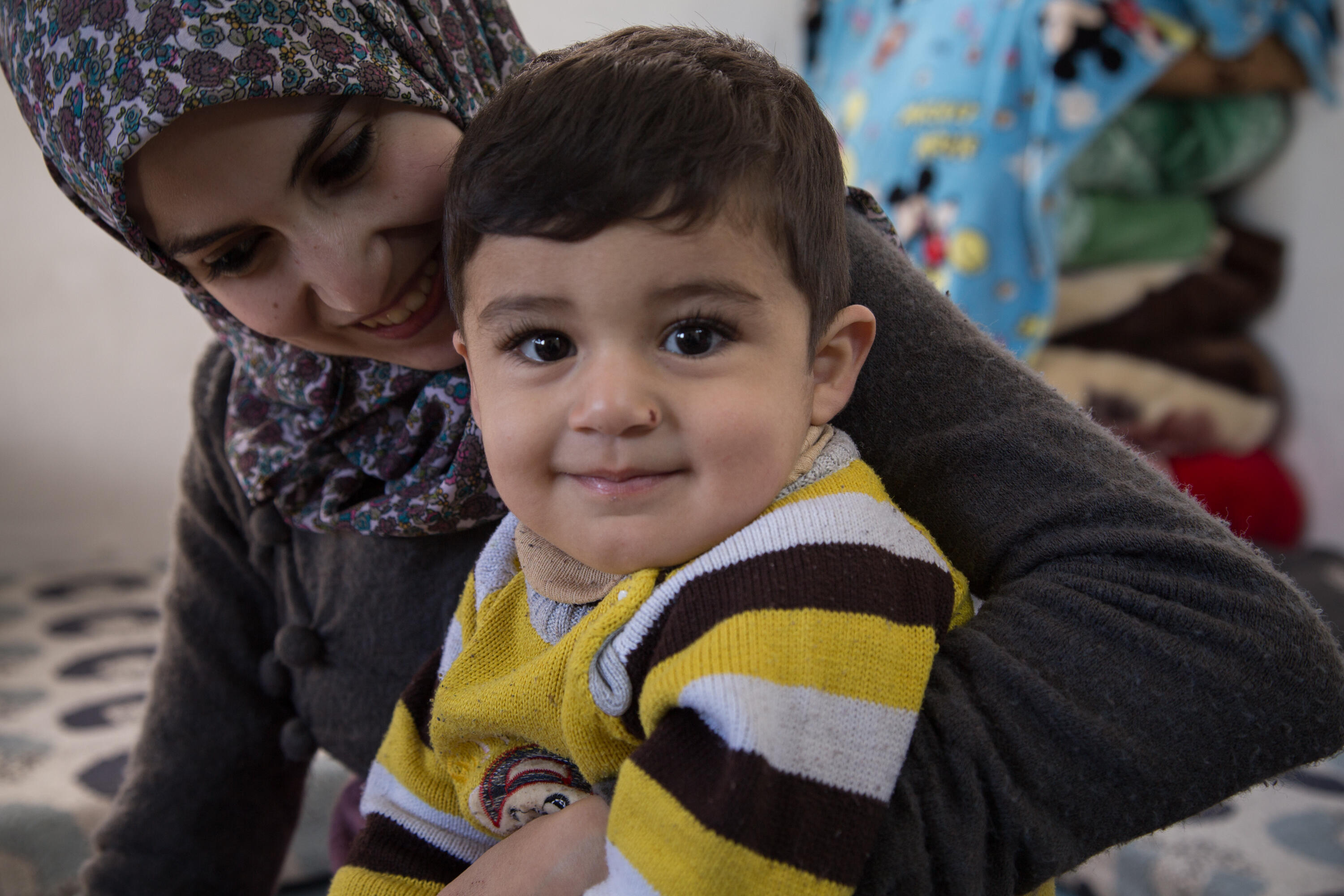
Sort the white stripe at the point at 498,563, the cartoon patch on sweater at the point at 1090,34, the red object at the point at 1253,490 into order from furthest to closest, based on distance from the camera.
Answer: the red object at the point at 1253,490 < the cartoon patch on sweater at the point at 1090,34 < the white stripe at the point at 498,563

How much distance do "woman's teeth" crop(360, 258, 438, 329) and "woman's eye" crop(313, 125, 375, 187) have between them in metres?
0.08

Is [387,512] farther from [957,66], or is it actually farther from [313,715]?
[957,66]

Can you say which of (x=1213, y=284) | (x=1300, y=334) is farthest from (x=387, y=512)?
(x=1300, y=334)

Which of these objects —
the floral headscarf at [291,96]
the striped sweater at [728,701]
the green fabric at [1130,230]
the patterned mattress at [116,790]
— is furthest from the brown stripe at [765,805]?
the green fabric at [1130,230]

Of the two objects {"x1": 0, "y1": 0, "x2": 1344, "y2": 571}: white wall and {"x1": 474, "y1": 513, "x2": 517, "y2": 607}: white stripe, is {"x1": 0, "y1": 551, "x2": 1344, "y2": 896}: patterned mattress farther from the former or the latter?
{"x1": 474, "y1": 513, "x2": 517, "y2": 607}: white stripe

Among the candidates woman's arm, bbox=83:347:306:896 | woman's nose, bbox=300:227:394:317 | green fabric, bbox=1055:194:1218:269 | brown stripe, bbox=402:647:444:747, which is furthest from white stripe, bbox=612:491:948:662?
green fabric, bbox=1055:194:1218:269

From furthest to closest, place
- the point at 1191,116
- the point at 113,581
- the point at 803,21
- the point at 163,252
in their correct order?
the point at 803,21, the point at 113,581, the point at 1191,116, the point at 163,252

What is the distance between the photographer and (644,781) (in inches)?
19.6

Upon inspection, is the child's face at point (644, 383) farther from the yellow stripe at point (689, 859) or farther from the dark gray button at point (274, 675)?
the dark gray button at point (274, 675)

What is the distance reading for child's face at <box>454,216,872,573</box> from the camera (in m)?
0.54

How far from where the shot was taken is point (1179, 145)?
1783 mm

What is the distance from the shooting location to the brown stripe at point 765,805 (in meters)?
0.47

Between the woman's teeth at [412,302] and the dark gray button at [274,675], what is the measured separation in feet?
1.25

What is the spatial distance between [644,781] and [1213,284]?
1721 mm
